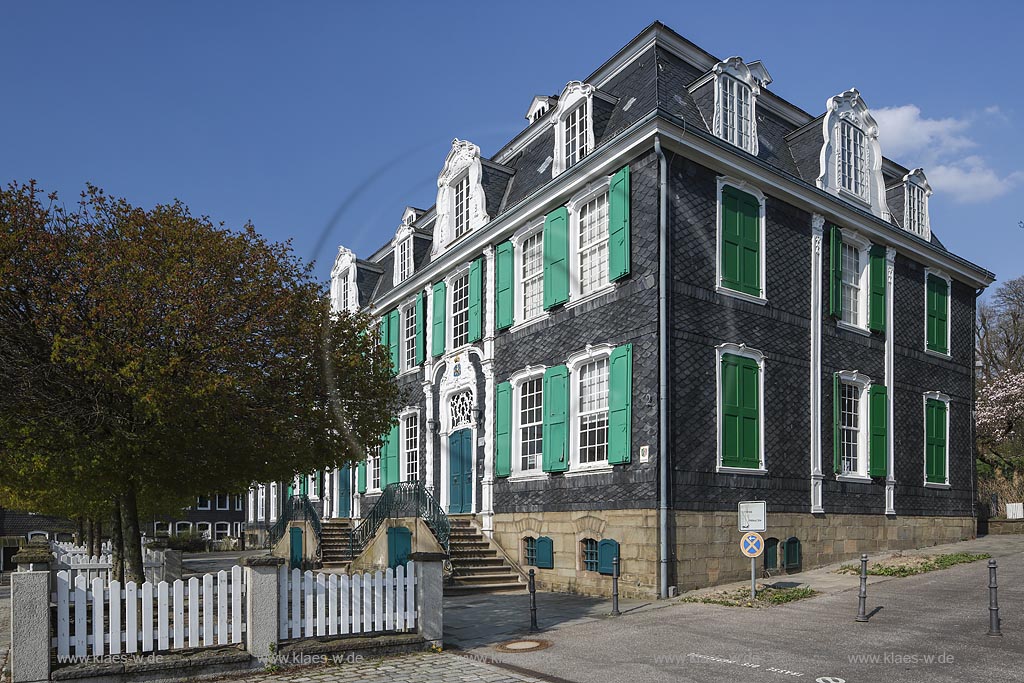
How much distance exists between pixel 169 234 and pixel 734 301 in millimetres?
11001

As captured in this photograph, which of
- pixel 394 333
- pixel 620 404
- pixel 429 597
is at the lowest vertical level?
pixel 429 597

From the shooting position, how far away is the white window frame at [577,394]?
18.2 m

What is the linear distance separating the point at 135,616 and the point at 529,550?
11.3 metres

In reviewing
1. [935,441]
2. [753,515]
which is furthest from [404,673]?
[935,441]

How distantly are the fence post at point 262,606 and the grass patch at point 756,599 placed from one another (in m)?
7.83

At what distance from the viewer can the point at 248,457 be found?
13227mm

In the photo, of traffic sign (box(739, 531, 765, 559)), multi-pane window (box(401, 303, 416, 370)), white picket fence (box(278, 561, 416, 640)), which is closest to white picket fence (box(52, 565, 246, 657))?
white picket fence (box(278, 561, 416, 640))

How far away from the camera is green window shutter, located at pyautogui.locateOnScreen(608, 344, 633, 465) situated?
1720 cm

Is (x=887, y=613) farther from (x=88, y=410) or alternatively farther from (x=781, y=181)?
(x=88, y=410)

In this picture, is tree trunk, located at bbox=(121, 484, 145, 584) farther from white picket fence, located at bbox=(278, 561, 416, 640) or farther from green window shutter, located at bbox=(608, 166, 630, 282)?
green window shutter, located at bbox=(608, 166, 630, 282)

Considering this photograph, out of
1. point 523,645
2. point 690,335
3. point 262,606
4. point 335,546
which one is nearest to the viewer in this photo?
point 262,606

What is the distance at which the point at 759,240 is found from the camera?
1898 cm

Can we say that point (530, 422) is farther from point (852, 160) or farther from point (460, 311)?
point (852, 160)

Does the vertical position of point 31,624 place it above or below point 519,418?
below
